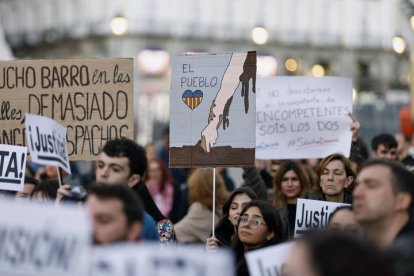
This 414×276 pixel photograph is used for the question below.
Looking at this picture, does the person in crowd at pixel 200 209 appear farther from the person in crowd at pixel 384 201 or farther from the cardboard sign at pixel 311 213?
the person in crowd at pixel 384 201

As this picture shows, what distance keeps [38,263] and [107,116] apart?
15.9ft

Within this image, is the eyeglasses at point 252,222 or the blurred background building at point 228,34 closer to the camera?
the eyeglasses at point 252,222

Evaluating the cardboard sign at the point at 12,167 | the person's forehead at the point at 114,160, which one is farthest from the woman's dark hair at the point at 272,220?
the cardboard sign at the point at 12,167

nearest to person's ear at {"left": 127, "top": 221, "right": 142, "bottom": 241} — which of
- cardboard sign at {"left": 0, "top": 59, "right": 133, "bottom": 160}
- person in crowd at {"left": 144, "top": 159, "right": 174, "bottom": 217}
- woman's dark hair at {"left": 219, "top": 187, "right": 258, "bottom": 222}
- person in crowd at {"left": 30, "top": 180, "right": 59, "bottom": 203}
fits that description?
person in crowd at {"left": 30, "top": 180, "right": 59, "bottom": 203}

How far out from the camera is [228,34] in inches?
2783

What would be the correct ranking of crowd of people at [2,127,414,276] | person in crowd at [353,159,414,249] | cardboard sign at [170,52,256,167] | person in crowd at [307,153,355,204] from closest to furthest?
crowd of people at [2,127,414,276] < person in crowd at [353,159,414,249] < cardboard sign at [170,52,256,167] < person in crowd at [307,153,355,204]

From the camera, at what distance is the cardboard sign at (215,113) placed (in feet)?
30.1

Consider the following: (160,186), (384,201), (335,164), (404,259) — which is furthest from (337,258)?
(160,186)

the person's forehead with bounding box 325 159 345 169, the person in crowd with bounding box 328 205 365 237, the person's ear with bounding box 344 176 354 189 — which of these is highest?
the person's forehead with bounding box 325 159 345 169

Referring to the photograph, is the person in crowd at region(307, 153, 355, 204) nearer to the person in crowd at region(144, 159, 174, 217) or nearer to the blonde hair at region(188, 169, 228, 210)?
the blonde hair at region(188, 169, 228, 210)

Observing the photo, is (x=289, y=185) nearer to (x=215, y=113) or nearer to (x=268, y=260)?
(x=215, y=113)

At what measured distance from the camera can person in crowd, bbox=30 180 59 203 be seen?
361 inches

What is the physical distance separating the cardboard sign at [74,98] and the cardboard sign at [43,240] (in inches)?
179

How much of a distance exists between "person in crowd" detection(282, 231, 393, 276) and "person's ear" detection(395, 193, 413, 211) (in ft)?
4.50
